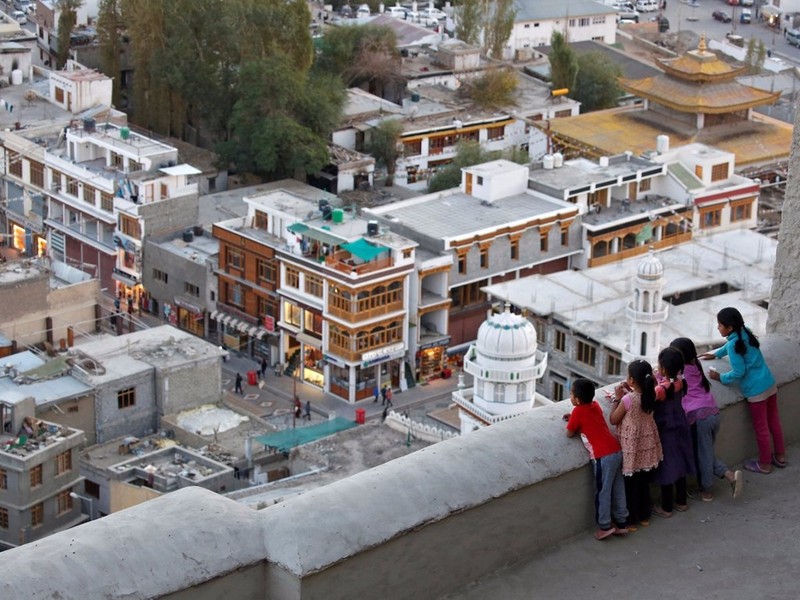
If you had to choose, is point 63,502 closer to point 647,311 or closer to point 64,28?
point 647,311

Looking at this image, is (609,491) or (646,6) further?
(646,6)

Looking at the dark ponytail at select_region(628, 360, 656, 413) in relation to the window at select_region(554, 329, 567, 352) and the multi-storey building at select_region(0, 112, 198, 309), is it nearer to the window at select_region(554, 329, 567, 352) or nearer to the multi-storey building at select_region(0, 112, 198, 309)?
the window at select_region(554, 329, 567, 352)

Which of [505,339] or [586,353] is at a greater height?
[505,339]

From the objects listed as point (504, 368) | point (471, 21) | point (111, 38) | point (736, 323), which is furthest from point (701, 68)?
point (736, 323)

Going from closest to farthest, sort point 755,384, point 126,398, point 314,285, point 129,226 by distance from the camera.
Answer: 1. point 755,384
2. point 126,398
3. point 314,285
4. point 129,226

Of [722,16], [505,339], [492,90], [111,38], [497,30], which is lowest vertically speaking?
[722,16]

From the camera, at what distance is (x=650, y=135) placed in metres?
65.9

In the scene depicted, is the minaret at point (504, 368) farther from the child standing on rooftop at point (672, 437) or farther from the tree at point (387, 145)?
the child standing on rooftop at point (672, 437)

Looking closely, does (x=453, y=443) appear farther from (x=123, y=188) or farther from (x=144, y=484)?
(x=123, y=188)

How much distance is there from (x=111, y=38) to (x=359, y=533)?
61751 millimetres

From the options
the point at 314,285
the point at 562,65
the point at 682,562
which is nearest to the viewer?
the point at 682,562

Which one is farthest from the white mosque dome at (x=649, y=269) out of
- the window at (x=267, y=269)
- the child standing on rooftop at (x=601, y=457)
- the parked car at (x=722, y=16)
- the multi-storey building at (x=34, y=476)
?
the parked car at (x=722, y=16)

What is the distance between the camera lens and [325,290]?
49062 millimetres

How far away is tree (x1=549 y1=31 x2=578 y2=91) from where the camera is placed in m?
72.1
